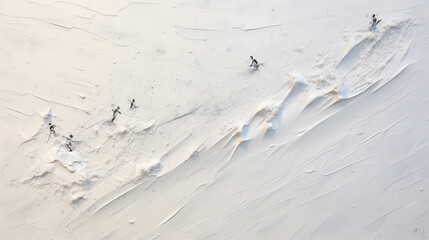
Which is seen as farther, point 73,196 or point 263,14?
point 263,14

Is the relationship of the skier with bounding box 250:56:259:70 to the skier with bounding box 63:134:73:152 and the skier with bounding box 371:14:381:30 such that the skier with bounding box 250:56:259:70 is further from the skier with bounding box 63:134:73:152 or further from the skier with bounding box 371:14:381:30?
the skier with bounding box 63:134:73:152

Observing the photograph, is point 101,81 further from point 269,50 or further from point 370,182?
point 370,182

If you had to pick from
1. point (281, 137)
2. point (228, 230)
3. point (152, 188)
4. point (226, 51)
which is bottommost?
point (228, 230)

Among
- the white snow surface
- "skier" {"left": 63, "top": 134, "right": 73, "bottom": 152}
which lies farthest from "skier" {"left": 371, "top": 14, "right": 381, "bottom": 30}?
"skier" {"left": 63, "top": 134, "right": 73, "bottom": 152}

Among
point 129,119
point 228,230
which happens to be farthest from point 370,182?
point 129,119

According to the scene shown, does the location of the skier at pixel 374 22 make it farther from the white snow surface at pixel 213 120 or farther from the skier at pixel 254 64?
the skier at pixel 254 64

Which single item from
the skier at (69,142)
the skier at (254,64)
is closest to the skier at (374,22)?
the skier at (254,64)

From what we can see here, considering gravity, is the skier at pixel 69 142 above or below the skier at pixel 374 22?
above

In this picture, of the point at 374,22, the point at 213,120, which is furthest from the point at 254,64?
the point at 374,22
